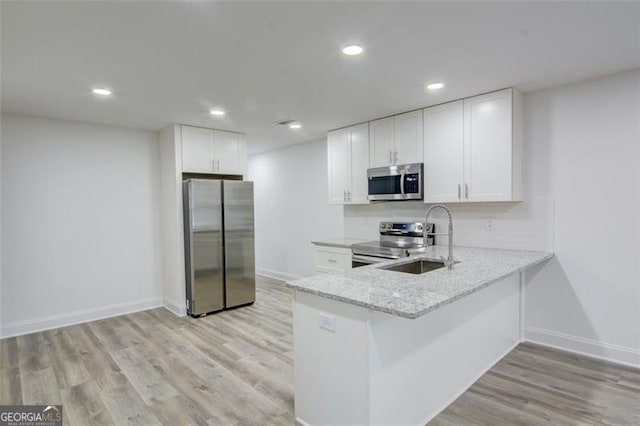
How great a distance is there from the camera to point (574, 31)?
2.12 meters

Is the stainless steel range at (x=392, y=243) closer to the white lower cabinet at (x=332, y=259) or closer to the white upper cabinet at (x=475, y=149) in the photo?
the white lower cabinet at (x=332, y=259)

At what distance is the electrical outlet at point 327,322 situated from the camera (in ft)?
6.15

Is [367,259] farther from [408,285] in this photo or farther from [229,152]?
[229,152]

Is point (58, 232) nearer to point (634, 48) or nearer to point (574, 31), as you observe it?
point (574, 31)

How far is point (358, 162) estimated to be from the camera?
14.4ft

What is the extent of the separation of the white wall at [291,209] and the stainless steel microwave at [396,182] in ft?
3.70

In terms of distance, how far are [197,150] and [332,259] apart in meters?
2.23

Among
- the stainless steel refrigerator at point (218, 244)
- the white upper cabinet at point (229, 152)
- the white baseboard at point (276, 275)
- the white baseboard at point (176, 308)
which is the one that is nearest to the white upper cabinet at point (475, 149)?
the stainless steel refrigerator at point (218, 244)

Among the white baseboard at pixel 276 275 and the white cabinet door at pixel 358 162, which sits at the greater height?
the white cabinet door at pixel 358 162

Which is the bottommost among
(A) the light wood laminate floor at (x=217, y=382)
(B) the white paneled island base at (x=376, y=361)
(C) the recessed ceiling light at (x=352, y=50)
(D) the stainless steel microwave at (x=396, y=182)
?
(A) the light wood laminate floor at (x=217, y=382)

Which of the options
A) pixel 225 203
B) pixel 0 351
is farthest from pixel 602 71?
pixel 0 351

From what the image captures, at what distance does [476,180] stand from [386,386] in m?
2.27

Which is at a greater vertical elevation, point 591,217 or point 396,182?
point 396,182

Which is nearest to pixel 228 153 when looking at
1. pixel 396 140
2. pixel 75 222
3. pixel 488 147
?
pixel 75 222
